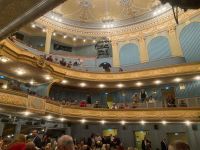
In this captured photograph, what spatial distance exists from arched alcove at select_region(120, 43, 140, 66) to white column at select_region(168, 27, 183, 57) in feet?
11.2

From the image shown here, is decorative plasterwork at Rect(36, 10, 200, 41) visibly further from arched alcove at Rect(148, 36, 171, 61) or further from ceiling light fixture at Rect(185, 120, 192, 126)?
ceiling light fixture at Rect(185, 120, 192, 126)

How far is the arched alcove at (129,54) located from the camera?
70.1ft

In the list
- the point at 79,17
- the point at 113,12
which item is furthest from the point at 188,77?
the point at 79,17

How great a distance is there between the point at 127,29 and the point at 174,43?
17.6 feet

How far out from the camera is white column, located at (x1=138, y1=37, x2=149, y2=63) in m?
20.8

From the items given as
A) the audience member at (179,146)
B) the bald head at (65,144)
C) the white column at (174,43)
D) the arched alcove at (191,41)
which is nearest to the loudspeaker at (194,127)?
the arched alcove at (191,41)

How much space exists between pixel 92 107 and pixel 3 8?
1430cm

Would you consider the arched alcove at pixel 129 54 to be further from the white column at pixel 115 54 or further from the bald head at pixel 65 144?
the bald head at pixel 65 144

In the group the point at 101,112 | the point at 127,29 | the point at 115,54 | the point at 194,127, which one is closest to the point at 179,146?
the point at 101,112

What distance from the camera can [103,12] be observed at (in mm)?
22312

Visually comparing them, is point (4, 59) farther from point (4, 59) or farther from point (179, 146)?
point (179, 146)

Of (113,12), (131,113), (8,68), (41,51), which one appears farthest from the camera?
(113,12)

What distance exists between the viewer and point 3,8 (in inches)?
126

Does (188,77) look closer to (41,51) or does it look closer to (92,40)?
(92,40)
